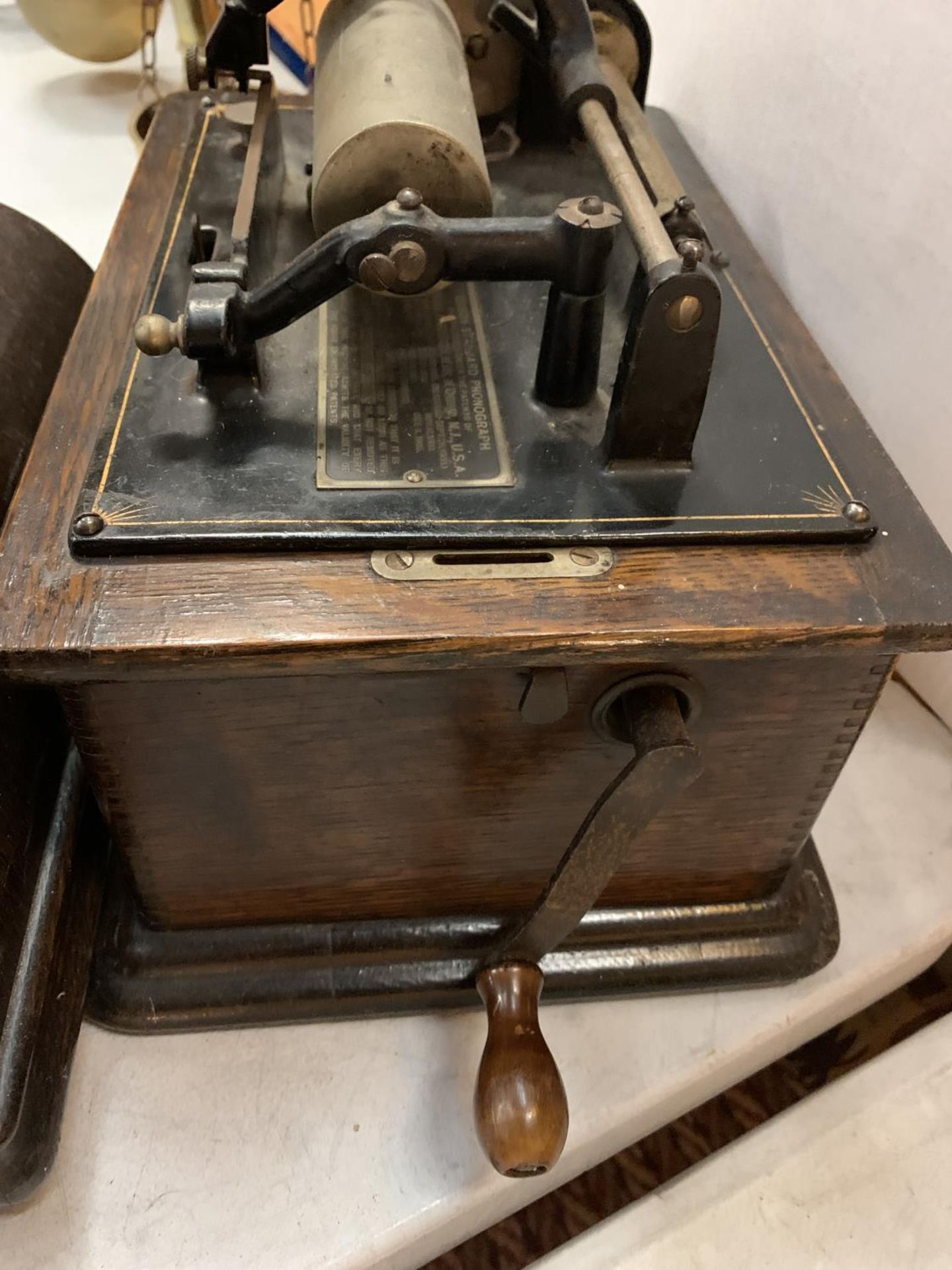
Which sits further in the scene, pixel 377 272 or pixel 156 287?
pixel 156 287

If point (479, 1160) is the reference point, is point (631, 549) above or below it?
above

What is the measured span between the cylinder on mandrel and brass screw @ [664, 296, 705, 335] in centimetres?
22

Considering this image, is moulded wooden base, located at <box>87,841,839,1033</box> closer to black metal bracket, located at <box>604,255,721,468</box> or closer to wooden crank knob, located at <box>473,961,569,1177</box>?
wooden crank knob, located at <box>473,961,569,1177</box>

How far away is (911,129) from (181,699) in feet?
2.68

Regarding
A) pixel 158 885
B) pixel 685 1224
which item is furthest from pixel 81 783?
pixel 685 1224

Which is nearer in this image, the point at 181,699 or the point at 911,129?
the point at 181,699

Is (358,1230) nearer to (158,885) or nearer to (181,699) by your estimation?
(158,885)

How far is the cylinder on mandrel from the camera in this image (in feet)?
2.40

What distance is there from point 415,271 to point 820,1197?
2.84ft

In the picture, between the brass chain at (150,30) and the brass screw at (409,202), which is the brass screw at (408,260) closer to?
the brass screw at (409,202)

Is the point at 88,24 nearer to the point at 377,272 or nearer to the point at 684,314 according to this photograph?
the point at 377,272

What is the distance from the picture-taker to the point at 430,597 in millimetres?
625

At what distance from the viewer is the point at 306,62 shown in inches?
66.2

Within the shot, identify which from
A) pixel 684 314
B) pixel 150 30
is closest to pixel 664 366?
pixel 684 314
